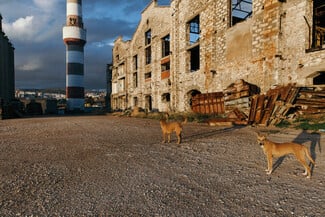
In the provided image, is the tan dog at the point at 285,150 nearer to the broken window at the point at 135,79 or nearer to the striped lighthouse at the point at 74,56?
the broken window at the point at 135,79

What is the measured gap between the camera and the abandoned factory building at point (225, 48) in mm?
9945

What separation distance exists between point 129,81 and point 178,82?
41.9 ft

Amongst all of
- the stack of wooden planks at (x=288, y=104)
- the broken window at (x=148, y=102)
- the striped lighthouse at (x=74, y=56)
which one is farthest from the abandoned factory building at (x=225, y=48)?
the striped lighthouse at (x=74, y=56)

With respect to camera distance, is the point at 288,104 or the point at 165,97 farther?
the point at 165,97

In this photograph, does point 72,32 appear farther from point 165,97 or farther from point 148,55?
point 165,97

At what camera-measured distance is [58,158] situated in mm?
4422

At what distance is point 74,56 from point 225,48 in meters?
26.9

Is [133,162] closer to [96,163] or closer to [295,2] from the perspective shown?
[96,163]

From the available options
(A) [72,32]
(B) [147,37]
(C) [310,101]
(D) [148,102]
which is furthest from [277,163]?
(A) [72,32]

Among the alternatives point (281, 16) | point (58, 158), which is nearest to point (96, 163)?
point (58, 158)

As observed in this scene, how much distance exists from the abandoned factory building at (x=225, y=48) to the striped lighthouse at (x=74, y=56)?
11.9m

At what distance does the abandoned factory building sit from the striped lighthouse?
11.9 meters

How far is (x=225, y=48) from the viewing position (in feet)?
45.3

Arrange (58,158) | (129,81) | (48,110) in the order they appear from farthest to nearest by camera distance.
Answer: (48,110)
(129,81)
(58,158)
